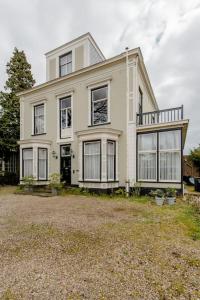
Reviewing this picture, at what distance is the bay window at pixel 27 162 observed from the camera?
41.0ft

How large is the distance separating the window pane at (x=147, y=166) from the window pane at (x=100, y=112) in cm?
311

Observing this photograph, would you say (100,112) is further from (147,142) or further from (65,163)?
(65,163)

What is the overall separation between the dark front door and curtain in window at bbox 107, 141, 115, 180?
10.3ft

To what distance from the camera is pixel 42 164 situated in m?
12.6

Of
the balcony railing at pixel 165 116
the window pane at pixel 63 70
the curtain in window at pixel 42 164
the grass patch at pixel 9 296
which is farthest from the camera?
the window pane at pixel 63 70

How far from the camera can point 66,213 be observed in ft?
20.6

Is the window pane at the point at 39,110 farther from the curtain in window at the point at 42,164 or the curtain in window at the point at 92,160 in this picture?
the curtain in window at the point at 92,160

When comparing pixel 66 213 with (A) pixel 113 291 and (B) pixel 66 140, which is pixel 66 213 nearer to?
(A) pixel 113 291

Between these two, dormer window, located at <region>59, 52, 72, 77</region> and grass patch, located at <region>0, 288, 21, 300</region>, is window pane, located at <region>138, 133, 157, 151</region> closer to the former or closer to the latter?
dormer window, located at <region>59, 52, 72, 77</region>

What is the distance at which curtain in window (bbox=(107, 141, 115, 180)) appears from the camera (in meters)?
10.0

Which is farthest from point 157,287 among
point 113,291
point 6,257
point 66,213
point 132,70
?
point 132,70

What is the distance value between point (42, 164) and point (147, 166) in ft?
22.4

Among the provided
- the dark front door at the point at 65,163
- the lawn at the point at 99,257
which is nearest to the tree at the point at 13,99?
the dark front door at the point at 65,163

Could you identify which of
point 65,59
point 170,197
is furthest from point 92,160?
point 65,59
